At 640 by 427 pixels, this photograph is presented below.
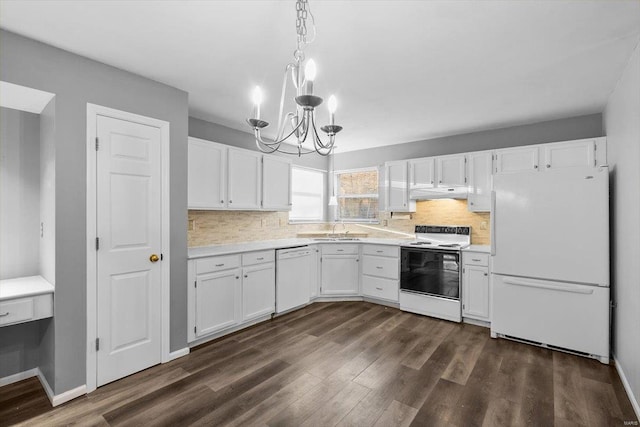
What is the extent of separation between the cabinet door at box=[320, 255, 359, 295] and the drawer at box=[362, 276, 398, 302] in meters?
0.18

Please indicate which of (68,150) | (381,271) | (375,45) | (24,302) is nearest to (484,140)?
(381,271)

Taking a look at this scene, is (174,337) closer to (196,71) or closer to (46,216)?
(46,216)

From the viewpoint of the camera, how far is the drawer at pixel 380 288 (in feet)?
14.7

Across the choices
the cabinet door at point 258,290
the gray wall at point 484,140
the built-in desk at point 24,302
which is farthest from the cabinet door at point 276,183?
the built-in desk at point 24,302

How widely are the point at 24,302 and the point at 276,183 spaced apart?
2.86 meters

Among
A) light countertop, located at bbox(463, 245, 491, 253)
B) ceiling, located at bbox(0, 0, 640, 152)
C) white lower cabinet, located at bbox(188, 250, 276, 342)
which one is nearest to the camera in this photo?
ceiling, located at bbox(0, 0, 640, 152)

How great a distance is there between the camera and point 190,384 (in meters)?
2.46

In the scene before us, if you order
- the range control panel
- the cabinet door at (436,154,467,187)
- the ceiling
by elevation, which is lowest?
the range control panel

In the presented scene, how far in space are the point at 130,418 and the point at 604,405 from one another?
10.7ft

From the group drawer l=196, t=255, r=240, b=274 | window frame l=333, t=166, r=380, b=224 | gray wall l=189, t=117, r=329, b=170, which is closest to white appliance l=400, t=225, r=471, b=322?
window frame l=333, t=166, r=380, b=224

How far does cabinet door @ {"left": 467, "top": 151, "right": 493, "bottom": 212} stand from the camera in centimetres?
403

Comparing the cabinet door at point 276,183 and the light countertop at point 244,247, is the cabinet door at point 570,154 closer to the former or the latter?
the light countertop at point 244,247

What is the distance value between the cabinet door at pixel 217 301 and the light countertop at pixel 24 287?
3.80 feet

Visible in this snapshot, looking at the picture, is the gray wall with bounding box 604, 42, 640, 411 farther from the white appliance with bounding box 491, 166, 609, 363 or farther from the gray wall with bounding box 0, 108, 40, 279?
the gray wall with bounding box 0, 108, 40, 279
